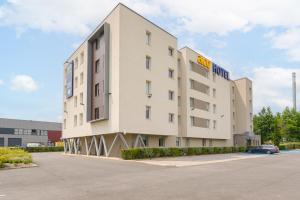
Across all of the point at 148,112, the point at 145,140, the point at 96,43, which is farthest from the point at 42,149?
the point at 148,112

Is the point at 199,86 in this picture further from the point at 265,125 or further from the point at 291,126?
the point at 291,126

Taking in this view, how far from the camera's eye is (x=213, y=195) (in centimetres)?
1064

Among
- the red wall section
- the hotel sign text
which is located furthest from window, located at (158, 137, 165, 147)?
the red wall section

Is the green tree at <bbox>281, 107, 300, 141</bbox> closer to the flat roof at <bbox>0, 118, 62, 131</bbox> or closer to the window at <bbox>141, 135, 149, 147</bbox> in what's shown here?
the window at <bbox>141, 135, 149, 147</bbox>

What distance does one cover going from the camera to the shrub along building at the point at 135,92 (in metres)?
32.5

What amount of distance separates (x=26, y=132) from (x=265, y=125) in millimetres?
60878

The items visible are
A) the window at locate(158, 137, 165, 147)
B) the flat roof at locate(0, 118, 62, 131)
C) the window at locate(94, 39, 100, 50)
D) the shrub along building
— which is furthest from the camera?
the flat roof at locate(0, 118, 62, 131)

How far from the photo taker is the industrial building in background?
8200 cm

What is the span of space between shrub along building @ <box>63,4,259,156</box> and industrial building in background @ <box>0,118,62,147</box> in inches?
1566

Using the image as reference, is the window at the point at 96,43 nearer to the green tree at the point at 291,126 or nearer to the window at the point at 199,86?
the window at the point at 199,86

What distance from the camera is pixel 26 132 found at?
8631 centimetres

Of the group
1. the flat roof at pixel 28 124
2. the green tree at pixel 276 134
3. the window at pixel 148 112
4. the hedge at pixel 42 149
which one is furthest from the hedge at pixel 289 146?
the flat roof at pixel 28 124

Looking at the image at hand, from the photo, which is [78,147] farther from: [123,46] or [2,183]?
[2,183]

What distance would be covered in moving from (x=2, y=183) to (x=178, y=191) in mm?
7872
